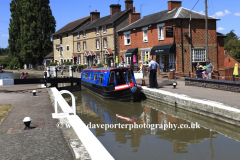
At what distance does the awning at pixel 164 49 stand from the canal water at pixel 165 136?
Result: 13.0 meters

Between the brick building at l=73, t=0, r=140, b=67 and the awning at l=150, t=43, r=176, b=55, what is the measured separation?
30.1 ft

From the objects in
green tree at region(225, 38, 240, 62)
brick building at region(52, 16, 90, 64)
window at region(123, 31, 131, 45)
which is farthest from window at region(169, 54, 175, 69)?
green tree at region(225, 38, 240, 62)

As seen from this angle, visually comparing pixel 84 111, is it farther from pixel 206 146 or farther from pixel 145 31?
pixel 145 31

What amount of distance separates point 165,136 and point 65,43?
1713 inches

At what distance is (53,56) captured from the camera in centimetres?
5434

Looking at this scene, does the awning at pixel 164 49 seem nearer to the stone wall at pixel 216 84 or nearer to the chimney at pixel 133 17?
the stone wall at pixel 216 84

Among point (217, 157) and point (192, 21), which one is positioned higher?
point (192, 21)

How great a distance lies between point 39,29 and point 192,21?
1318 inches

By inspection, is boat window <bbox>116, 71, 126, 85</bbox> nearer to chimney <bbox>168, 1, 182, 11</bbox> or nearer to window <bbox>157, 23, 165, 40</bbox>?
window <bbox>157, 23, 165, 40</bbox>

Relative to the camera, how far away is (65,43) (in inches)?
1924

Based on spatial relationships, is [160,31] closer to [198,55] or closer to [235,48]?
[198,55]

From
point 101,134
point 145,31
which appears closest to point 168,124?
point 101,134

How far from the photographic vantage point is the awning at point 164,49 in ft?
79.6

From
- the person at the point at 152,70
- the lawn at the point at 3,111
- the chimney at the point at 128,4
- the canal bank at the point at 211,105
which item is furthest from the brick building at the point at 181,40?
the lawn at the point at 3,111
